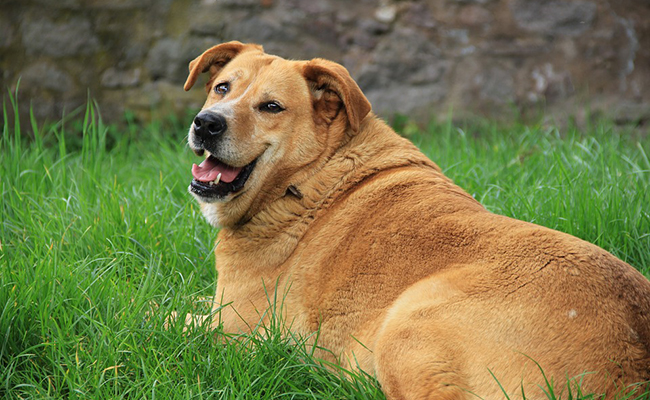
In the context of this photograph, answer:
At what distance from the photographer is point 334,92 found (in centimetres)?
332

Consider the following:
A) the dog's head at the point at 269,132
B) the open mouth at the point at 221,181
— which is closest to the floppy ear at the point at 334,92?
the dog's head at the point at 269,132

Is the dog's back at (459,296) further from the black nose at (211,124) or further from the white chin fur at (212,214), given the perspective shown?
the black nose at (211,124)

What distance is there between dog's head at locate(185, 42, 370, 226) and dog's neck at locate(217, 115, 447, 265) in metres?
0.04

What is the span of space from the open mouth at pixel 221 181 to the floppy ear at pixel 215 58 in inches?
25.2

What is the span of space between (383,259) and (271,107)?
97 cm

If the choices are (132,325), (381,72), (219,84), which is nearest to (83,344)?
(132,325)

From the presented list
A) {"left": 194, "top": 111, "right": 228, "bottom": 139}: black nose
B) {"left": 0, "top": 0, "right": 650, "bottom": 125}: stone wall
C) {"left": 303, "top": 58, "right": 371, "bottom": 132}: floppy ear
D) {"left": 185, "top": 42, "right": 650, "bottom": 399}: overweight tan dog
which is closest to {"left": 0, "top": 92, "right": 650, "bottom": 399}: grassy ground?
{"left": 185, "top": 42, "right": 650, "bottom": 399}: overweight tan dog

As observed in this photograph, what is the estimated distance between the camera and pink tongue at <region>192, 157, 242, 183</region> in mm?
3268

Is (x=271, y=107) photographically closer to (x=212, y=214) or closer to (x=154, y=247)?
(x=212, y=214)

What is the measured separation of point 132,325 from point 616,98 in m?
5.21

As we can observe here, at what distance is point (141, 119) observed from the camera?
21.7 ft

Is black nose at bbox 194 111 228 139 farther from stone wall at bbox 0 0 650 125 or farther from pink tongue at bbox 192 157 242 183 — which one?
stone wall at bbox 0 0 650 125

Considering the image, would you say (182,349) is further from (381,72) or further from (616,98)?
(616,98)

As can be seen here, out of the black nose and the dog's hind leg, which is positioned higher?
the black nose
